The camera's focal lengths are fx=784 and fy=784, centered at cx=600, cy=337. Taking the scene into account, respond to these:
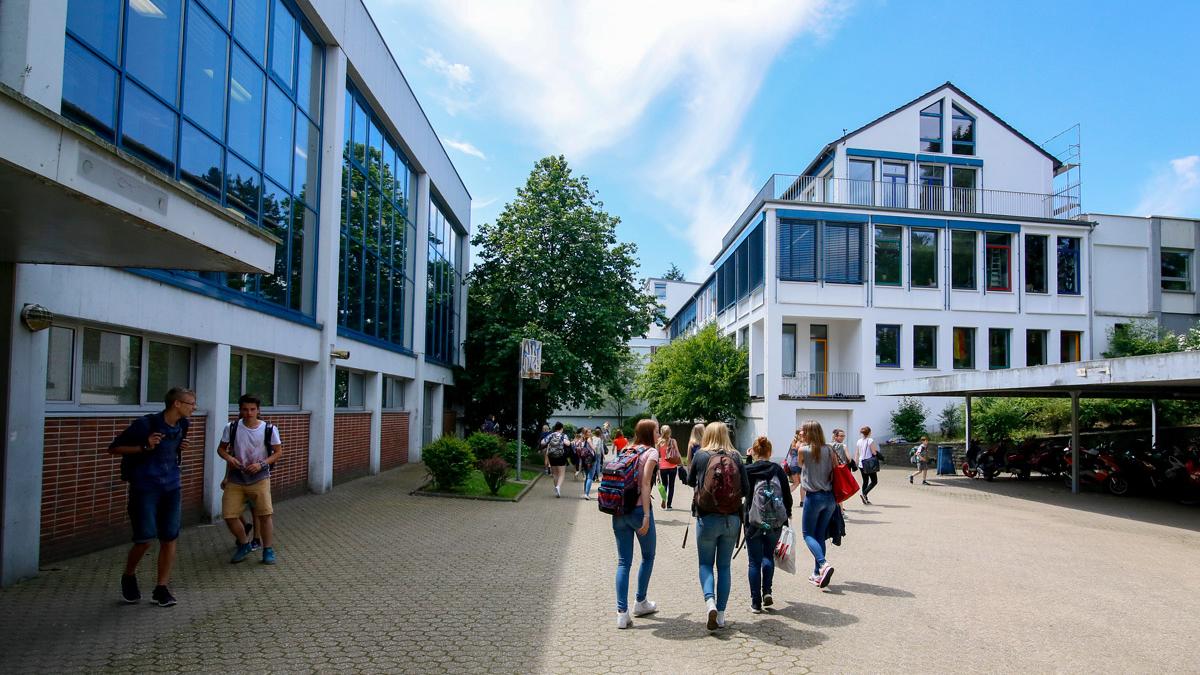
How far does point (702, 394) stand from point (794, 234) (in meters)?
7.70

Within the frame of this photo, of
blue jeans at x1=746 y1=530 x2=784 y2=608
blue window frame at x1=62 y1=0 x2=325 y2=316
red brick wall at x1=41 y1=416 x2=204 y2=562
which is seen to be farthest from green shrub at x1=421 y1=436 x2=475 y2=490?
blue jeans at x1=746 y1=530 x2=784 y2=608

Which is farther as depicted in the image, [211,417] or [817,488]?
[211,417]

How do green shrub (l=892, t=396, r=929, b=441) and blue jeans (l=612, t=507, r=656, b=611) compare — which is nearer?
blue jeans (l=612, t=507, r=656, b=611)

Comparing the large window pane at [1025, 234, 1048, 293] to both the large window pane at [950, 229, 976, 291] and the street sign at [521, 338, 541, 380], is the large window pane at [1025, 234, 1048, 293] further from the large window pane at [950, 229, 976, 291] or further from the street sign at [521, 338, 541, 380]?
the street sign at [521, 338, 541, 380]

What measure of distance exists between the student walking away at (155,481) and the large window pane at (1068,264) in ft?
110

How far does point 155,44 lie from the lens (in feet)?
30.7

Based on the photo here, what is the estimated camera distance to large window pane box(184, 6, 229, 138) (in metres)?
10.3

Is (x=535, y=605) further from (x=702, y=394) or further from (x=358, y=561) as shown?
(x=702, y=394)

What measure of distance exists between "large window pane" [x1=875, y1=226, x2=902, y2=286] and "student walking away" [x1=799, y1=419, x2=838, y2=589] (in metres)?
24.0

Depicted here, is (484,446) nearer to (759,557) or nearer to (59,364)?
(59,364)

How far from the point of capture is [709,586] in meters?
6.04

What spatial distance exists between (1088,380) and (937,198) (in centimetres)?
1931

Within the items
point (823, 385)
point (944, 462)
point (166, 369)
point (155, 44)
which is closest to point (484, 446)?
point (166, 369)

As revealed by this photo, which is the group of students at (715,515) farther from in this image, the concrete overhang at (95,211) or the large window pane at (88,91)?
the large window pane at (88,91)
